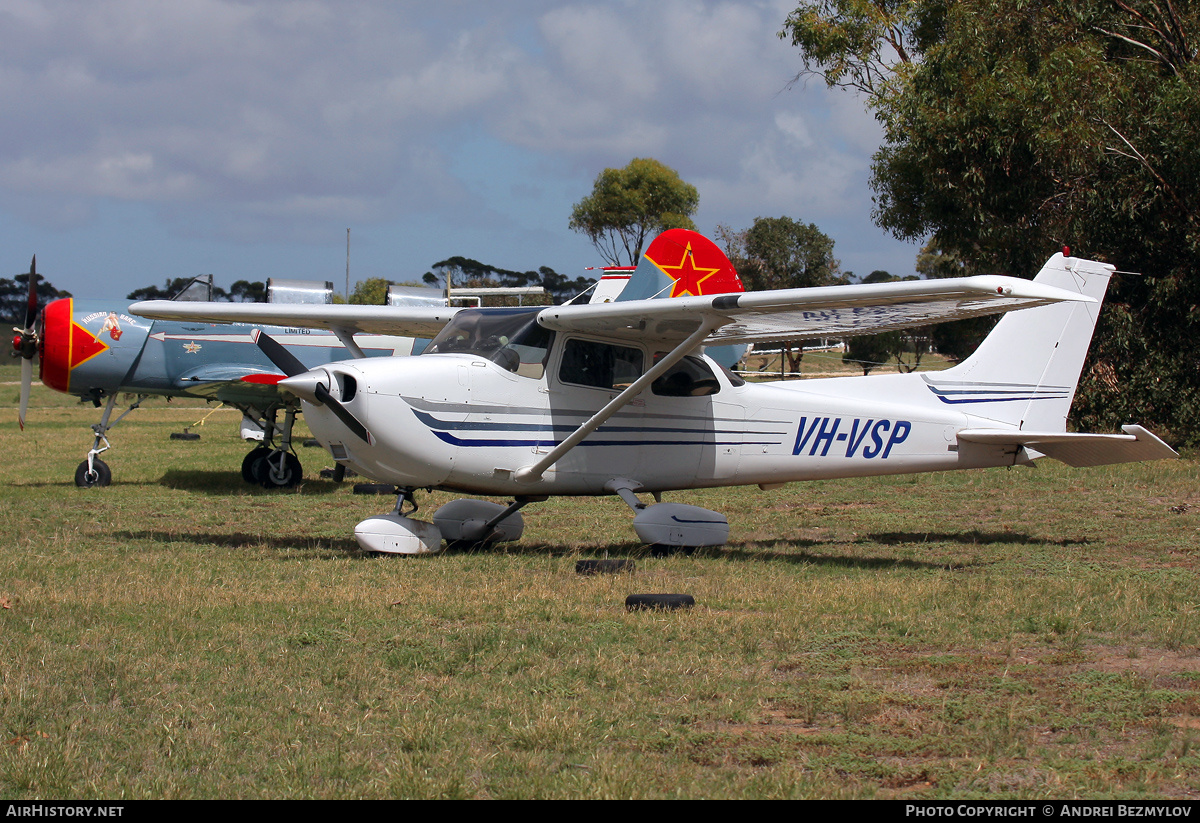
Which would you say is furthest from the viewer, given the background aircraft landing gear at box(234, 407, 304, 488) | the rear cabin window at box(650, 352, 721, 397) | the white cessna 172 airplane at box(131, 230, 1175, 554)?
the background aircraft landing gear at box(234, 407, 304, 488)

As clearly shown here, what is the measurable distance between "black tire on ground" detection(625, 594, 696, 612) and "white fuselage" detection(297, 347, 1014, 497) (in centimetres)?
259

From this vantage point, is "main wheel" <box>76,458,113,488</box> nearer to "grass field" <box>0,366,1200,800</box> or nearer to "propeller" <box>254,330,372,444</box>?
"grass field" <box>0,366,1200,800</box>

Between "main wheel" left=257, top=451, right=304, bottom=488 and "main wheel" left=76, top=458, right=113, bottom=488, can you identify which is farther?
"main wheel" left=257, top=451, right=304, bottom=488

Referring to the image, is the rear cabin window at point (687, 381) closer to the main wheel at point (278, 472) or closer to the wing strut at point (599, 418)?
the wing strut at point (599, 418)

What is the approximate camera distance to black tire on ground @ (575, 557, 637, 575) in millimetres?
7828

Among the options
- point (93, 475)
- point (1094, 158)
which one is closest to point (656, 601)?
point (93, 475)

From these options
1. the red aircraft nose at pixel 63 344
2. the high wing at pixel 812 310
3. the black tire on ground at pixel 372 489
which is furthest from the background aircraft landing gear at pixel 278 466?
the high wing at pixel 812 310

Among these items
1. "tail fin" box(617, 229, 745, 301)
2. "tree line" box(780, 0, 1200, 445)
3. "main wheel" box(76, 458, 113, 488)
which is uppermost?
"tree line" box(780, 0, 1200, 445)

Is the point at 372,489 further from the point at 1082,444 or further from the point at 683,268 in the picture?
the point at 1082,444

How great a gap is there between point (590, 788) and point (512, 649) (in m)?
1.97

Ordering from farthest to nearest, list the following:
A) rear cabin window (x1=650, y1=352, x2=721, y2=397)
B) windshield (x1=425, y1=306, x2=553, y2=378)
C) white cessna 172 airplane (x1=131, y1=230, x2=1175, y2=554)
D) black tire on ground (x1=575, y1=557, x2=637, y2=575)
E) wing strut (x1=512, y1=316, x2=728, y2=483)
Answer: rear cabin window (x1=650, y1=352, x2=721, y2=397), windshield (x1=425, y1=306, x2=553, y2=378), wing strut (x1=512, y1=316, x2=728, y2=483), white cessna 172 airplane (x1=131, y1=230, x2=1175, y2=554), black tire on ground (x1=575, y1=557, x2=637, y2=575)

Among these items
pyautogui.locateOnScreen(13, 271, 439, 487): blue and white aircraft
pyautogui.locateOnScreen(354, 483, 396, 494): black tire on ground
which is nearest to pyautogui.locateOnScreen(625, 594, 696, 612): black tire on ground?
pyautogui.locateOnScreen(354, 483, 396, 494): black tire on ground

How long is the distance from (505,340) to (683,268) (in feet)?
13.2
